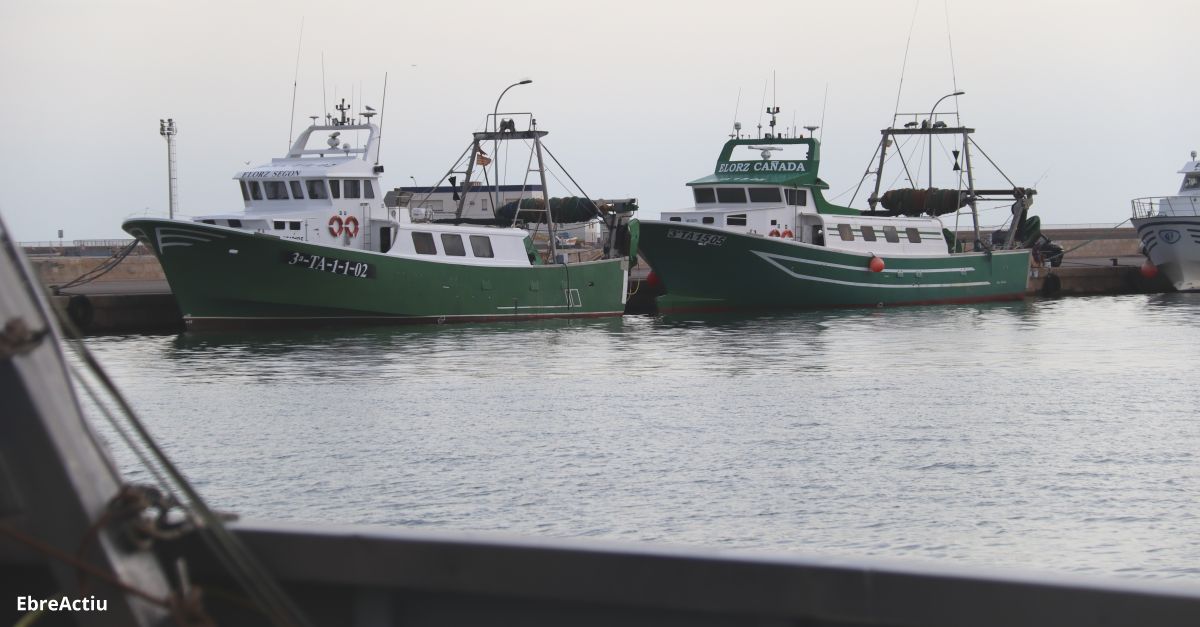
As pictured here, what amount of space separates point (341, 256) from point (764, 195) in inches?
473

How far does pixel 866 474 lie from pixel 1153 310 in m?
25.2

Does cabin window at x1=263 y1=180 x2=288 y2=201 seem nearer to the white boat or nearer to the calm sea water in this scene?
the calm sea water

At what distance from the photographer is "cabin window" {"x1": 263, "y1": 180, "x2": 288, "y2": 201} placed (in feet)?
89.4

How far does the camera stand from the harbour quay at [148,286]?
91.8ft

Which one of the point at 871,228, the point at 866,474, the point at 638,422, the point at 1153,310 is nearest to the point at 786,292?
the point at 871,228

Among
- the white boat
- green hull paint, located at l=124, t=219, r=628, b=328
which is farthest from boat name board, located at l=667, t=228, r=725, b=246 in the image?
the white boat

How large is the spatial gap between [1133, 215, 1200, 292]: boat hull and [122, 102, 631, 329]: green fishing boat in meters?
19.5

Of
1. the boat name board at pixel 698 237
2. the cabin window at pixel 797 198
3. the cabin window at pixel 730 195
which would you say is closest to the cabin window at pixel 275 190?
the boat name board at pixel 698 237

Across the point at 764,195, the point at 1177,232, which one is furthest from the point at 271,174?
the point at 1177,232

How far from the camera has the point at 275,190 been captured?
27328 millimetres

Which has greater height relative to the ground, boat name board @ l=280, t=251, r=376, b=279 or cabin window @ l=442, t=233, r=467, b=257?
cabin window @ l=442, t=233, r=467, b=257

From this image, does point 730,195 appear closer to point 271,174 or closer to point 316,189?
point 316,189

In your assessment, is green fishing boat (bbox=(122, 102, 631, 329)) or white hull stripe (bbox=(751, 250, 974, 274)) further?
white hull stripe (bbox=(751, 250, 974, 274))

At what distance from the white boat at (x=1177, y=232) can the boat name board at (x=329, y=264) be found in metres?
24.8
